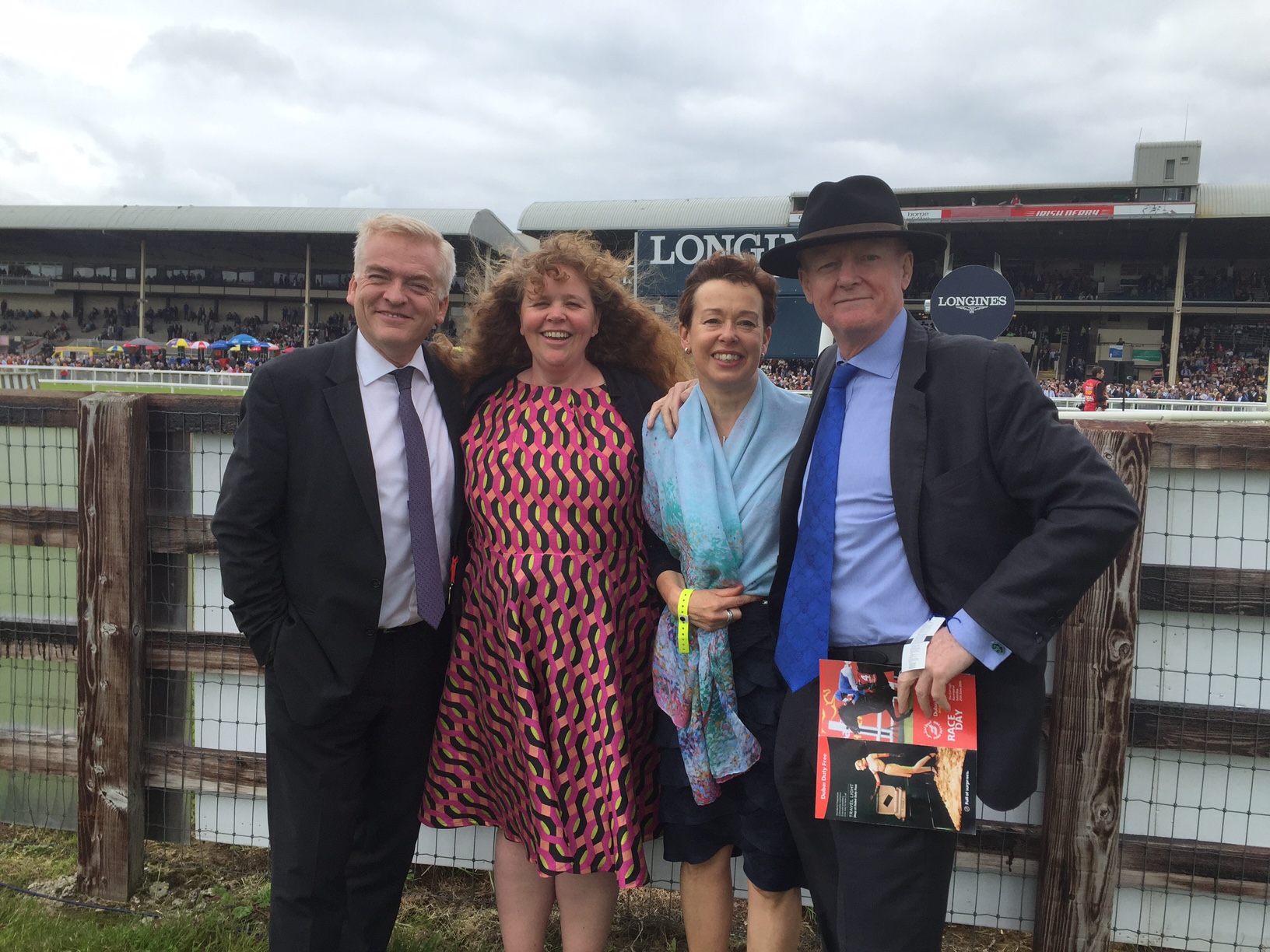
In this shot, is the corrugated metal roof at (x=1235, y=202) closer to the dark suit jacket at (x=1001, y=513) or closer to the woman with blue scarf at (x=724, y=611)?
the woman with blue scarf at (x=724, y=611)

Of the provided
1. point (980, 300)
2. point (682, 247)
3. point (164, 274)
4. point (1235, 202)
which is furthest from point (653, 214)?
point (980, 300)

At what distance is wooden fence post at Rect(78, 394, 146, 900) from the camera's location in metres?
3.33

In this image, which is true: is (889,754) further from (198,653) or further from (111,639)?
(111,639)

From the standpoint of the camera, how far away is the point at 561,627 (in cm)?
250

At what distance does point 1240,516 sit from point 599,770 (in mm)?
2194

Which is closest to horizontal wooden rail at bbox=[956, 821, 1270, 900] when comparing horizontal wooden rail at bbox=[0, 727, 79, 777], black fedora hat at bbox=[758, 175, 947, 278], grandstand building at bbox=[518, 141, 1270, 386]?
black fedora hat at bbox=[758, 175, 947, 278]

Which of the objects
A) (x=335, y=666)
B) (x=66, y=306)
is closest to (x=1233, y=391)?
(x=335, y=666)

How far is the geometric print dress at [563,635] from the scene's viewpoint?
2506mm

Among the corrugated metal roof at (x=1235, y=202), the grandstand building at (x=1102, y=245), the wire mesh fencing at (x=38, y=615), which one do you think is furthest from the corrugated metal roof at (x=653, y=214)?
the wire mesh fencing at (x=38, y=615)

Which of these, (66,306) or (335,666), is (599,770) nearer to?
(335,666)

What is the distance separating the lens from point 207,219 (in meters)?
43.3

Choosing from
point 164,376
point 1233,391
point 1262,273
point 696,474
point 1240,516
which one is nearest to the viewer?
point 696,474

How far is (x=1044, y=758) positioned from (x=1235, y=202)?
4283 cm

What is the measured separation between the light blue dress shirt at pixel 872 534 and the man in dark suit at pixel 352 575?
47.7 inches
